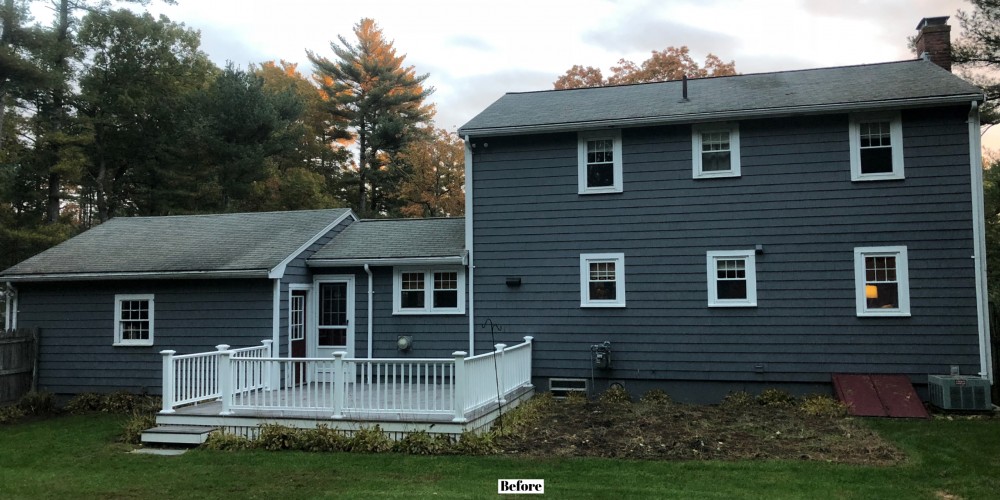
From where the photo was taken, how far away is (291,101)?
93.7 ft

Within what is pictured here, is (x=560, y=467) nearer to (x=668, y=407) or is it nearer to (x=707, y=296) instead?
(x=668, y=407)

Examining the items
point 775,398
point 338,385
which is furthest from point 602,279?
point 338,385

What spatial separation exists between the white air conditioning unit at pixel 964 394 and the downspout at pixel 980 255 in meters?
0.57

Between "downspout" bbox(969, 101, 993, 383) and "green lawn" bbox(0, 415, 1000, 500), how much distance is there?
2343 millimetres

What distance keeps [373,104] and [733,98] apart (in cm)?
2297

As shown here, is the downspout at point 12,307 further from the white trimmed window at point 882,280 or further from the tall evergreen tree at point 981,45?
the tall evergreen tree at point 981,45

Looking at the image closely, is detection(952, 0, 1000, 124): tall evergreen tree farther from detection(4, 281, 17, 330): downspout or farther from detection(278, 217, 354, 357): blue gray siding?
detection(4, 281, 17, 330): downspout

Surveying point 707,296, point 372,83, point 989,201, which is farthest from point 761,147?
point 372,83

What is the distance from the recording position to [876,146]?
37.1 feet

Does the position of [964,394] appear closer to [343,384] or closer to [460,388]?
[460,388]

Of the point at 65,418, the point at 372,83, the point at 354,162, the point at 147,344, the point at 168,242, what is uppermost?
the point at 372,83

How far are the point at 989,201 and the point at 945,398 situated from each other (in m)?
15.1

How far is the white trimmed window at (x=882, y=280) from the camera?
1099 cm

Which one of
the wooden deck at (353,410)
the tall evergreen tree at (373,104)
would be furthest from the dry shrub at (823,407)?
the tall evergreen tree at (373,104)
